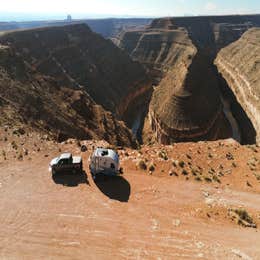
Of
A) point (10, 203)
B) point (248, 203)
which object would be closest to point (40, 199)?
point (10, 203)

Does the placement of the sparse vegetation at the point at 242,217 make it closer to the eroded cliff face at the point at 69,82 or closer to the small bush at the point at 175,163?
the small bush at the point at 175,163

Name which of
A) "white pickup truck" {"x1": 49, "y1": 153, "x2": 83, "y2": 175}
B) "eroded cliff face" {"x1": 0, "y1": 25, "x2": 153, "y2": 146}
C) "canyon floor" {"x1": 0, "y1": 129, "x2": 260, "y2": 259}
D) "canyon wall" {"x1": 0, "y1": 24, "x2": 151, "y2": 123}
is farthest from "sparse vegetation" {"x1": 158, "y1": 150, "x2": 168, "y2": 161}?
"canyon wall" {"x1": 0, "y1": 24, "x2": 151, "y2": 123}

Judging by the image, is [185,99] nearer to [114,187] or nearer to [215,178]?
[215,178]

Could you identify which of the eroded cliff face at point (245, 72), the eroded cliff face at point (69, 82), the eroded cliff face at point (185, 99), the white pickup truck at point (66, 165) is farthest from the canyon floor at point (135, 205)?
the eroded cliff face at point (185, 99)

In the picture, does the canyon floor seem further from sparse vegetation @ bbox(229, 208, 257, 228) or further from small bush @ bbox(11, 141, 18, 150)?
small bush @ bbox(11, 141, 18, 150)

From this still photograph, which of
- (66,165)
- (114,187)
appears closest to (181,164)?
(114,187)
